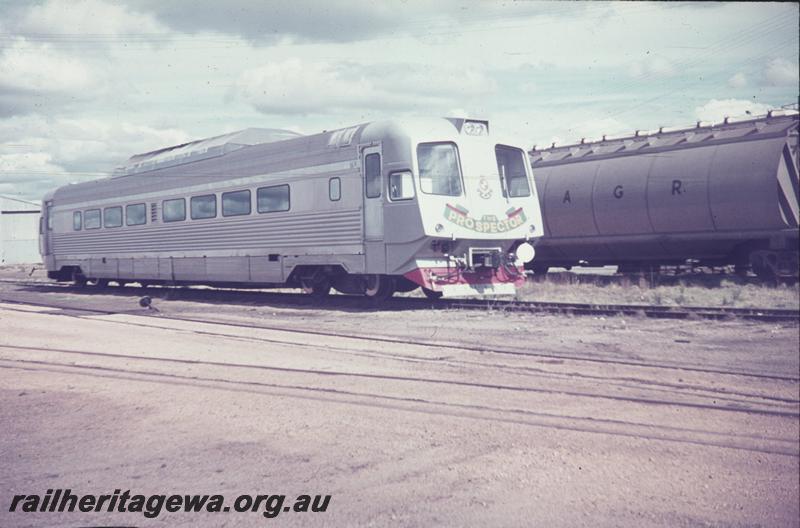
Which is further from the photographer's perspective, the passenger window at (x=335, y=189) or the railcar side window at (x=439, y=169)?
the passenger window at (x=335, y=189)

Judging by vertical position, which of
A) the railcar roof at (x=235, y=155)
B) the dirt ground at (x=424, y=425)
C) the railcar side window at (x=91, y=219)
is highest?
the railcar roof at (x=235, y=155)

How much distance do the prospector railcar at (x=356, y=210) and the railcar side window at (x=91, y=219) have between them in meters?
3.95

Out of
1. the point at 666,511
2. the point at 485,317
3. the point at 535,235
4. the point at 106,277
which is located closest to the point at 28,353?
the point at 485,317

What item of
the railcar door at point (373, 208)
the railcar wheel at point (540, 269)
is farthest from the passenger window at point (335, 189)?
the railcar wheel at point (540, 269)

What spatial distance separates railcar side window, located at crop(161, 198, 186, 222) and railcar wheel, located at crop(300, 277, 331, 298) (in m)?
4.49

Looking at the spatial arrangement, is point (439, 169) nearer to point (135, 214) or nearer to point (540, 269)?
point (540, 269)

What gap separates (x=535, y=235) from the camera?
565 inches

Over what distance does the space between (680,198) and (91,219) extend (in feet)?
53.4

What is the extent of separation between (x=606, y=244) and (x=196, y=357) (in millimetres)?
12665

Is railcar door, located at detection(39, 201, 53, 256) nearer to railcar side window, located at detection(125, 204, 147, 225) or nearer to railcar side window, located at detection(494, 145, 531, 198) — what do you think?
railcar side window, located at detection(125, 204, 147, 225)

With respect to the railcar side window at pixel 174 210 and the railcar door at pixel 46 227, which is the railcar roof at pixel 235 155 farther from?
the railcar door at pixel 46 227

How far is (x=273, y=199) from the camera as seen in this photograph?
14.8 meters

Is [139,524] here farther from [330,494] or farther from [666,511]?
[666,511]

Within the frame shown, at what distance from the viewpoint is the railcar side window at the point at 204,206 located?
16500 mm
